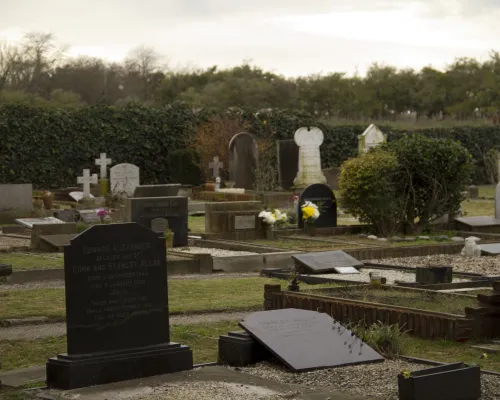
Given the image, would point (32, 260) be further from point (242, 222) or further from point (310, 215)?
point (310, 215)

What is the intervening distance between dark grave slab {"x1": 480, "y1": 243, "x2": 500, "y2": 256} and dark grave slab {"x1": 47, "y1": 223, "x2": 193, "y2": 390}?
902 cm

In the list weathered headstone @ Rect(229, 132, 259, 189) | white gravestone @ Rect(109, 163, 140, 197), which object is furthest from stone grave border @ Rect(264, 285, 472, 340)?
weathered headstone @ Rect(229, 132, 259, 189)

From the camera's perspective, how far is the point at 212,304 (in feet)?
38.4

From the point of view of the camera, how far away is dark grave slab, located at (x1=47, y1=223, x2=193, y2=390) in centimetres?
764

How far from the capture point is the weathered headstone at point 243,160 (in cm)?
2917

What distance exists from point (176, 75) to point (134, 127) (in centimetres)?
3552

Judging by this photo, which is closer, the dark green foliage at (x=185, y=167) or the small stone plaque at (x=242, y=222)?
the small stone plaque at (x=242, y=222)

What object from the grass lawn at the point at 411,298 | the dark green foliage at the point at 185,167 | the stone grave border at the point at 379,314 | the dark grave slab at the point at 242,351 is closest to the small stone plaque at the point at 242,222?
the grass lawn at the point at 411,298

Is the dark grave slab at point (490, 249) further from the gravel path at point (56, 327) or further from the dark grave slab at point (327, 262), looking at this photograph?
the gravel path at point (56, 327)

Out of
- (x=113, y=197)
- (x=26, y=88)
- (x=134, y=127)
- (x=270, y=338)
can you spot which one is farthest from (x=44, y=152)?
(x=26, y=88)

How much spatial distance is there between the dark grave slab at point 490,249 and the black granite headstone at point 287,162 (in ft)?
46.5

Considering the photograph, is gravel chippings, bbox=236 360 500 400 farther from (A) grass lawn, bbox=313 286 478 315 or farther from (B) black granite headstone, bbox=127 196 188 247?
(B) black granite headstone, bbox=127 196 188 247

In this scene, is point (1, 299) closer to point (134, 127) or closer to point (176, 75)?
point (134, 127)

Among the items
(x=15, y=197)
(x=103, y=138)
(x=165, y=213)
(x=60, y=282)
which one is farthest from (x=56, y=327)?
(x=103, y=138)
